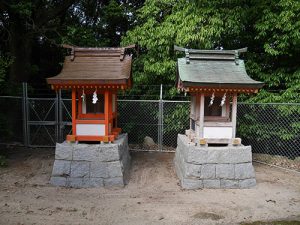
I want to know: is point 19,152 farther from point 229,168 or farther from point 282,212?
point 282,212

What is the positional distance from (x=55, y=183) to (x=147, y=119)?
4920mm

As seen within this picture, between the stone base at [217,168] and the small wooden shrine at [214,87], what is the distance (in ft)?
1.07

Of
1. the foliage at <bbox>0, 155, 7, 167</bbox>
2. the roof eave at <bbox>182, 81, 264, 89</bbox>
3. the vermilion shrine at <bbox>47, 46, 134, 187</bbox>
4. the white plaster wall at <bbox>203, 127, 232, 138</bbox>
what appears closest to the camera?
the roof eave at <bbox>182, 81, 264, 89</bbox>

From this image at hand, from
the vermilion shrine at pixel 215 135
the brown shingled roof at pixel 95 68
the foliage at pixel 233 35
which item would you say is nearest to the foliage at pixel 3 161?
the brown shingled roof at pixel 95 68

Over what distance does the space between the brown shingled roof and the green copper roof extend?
151 centimetres

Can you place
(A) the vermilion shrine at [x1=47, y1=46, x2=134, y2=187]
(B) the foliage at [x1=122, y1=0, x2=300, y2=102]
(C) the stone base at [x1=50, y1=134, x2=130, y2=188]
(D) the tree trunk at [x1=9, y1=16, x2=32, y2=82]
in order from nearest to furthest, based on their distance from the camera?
(A) the vermilion shrine at [x1=47, y1=46, x2=134, y2=187] → (C) the stone base at [x1=50, y1=134, x2=130, y2=188] → (B) the foliage at [x1=122, y1=0, x2=300, y2=102] → (D) the tree trunk at [x1=9, y1=16, x2=32, y2=82]

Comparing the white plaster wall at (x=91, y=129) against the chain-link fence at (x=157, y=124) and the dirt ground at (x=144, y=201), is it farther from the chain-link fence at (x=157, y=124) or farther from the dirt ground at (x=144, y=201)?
the chain-link fence at (x=157, y=124)

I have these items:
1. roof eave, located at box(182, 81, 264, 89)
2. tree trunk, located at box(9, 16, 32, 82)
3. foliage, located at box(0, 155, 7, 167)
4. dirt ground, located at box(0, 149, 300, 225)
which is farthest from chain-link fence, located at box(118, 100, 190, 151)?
tree trunk, located at box(9, 16, 32, 82)

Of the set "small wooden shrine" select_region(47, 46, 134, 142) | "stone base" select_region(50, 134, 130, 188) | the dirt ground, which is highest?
"small wooden shrine" select_region(47, 46, 134, 142)

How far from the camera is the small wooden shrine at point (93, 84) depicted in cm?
798

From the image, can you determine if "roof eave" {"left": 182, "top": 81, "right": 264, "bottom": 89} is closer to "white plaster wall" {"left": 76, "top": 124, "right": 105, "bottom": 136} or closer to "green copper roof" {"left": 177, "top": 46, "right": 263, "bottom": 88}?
"green copper roof" {"left": 177, "top": 46, "right": 263, "bottom": 88}

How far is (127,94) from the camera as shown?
40.9 ft

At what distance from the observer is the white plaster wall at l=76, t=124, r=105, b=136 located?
27.6 feet

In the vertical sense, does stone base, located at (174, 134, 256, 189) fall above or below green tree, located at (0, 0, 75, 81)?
below
